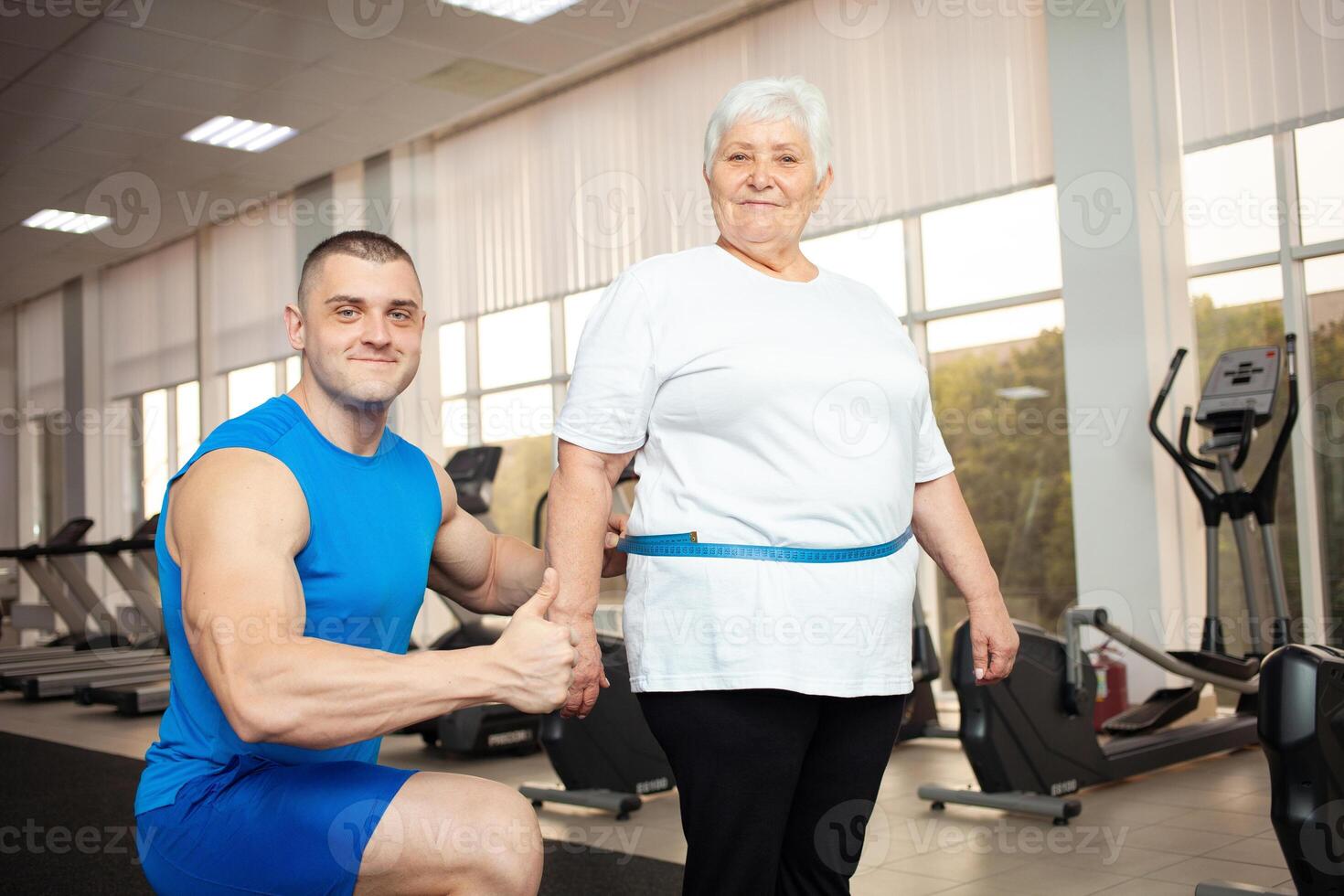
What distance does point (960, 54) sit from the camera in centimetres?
582

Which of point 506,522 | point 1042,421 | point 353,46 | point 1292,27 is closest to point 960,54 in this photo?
point 1292,27

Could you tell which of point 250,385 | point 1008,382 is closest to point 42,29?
point 250,385

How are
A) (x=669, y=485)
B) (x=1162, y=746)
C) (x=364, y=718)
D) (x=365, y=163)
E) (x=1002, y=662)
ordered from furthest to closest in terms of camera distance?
(x=365, y=163) → (x=1162, y=746) → (x=1002, y=662) → (x=669, y=485) → (x=364, y=718)

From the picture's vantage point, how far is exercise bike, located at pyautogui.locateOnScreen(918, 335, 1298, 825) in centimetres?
358

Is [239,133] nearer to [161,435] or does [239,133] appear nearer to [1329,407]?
[161,435]

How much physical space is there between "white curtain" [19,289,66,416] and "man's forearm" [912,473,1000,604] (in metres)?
13.2

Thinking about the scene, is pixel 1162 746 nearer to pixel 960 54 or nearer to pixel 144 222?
pixel 960 54

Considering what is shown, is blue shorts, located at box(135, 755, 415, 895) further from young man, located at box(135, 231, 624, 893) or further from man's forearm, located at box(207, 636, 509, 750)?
man's forearm, located at box(207, 636, 509, 750)

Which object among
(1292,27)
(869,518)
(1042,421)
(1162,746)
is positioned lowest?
(1162,746)

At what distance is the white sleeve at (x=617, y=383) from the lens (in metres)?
1.45

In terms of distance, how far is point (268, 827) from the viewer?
126 cm

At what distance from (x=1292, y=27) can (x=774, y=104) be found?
4326 millimetres

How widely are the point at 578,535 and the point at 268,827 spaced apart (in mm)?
481

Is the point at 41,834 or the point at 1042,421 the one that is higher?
the point at 1042,421
